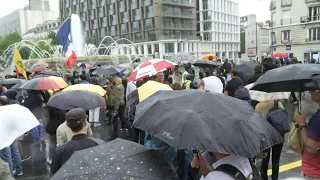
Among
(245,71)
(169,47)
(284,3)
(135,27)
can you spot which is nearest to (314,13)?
(284,3)

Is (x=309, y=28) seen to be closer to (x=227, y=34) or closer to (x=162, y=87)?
(x=227, y=34)

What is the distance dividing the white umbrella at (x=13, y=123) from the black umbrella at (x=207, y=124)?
5.90 ft

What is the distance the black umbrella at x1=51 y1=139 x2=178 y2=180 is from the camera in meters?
2.06

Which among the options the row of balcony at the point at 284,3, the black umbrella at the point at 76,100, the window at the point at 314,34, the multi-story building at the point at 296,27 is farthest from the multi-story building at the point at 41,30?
the black umbrella at the point at 76,100

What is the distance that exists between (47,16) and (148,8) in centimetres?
8053

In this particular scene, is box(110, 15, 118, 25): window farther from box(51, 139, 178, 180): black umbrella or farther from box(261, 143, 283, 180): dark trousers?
box(51, 139, 178, 180): black umbrella

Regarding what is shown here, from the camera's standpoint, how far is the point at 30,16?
5094 inches

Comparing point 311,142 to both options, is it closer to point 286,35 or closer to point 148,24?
point 286,35

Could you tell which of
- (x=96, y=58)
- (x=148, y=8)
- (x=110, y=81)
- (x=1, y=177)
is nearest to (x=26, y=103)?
(x=110, y=81)

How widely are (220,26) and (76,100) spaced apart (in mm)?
83134

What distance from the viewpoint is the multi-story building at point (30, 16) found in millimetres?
127938

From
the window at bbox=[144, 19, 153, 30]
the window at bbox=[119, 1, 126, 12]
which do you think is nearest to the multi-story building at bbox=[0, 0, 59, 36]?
the window at bbox=[119, 1, 126, 12]

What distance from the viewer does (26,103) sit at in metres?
7.60

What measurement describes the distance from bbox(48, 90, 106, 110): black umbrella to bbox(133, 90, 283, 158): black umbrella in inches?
91.0
